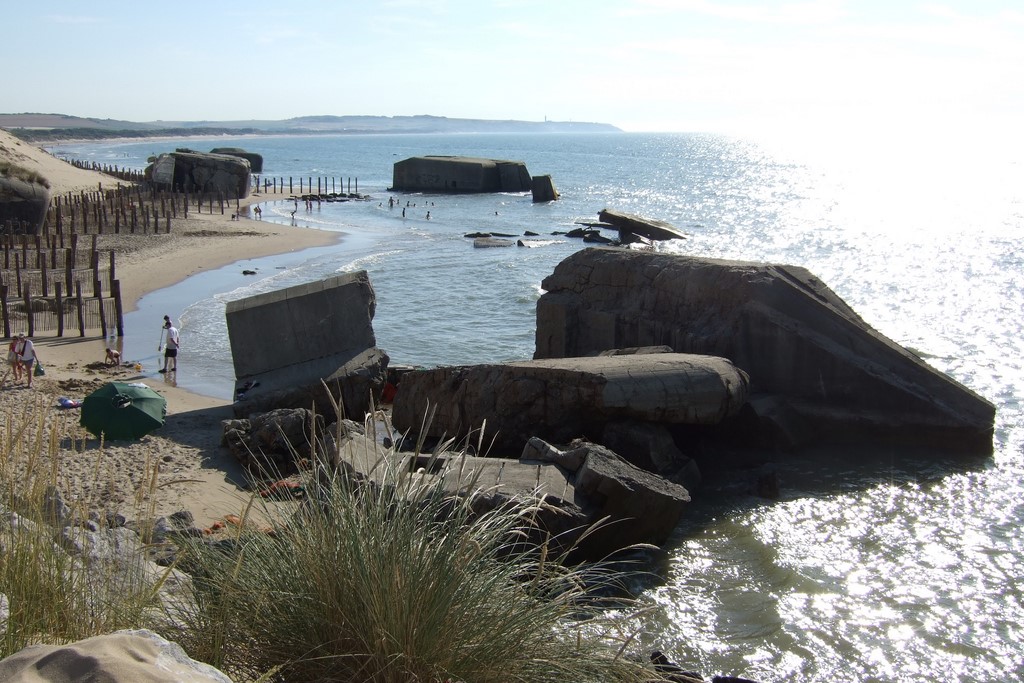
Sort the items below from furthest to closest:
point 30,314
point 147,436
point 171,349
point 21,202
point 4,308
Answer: point 21,202
point 30,314
point 4,308
point 171,349
point 147,436

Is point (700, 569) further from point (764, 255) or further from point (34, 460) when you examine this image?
point (764, 255)

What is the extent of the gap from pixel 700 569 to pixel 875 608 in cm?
174

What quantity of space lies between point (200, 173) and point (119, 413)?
162 feet

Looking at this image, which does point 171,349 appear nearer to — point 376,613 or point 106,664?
point 376,613

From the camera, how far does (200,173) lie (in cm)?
5800

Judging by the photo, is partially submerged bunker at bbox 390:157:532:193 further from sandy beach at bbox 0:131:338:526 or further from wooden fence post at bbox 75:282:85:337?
wooden fence post at bbox 75:282:85:337

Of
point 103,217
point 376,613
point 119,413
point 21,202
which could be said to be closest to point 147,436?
point 119,413

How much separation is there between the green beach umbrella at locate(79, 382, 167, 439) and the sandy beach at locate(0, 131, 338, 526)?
0.59ft

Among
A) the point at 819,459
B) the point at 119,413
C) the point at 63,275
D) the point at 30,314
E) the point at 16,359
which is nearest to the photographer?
the point at 119,413

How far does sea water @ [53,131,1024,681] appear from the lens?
8508mm

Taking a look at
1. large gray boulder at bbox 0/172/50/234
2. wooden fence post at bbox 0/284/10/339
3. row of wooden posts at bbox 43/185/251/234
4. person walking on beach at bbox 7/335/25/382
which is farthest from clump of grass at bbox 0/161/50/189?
person walking on beach at bbox 7/335/25/382

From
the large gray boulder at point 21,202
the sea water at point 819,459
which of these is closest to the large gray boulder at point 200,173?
the sea water at point 819,459

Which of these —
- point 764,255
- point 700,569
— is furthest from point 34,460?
point 764,255

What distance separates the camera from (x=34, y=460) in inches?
154
